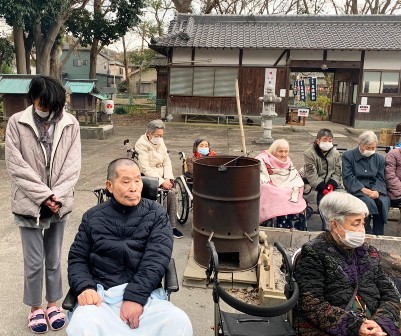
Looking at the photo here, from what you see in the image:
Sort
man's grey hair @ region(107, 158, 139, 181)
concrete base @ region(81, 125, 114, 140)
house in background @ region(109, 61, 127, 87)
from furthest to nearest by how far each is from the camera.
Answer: house in background @ region(109, 61, 127, 87) < concrete base @ region(81, 125, 114, 140) < man's grey hair @ region(107, 158, 139, 181)

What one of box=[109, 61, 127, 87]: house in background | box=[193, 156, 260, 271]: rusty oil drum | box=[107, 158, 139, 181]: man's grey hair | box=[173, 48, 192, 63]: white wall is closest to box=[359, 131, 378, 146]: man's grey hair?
box=[193, 156, 260, 271]: rusty oil drum

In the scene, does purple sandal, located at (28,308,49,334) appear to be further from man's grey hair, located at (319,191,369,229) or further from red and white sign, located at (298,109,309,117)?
red and white sign, located at (298,109,309,117)

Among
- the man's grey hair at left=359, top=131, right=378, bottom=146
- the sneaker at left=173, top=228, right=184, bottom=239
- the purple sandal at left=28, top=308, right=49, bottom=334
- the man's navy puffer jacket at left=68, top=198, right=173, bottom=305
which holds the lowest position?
the purple sandal at left=28, top=308, right=49, bottom=334

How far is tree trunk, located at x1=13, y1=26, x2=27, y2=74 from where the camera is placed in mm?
12070

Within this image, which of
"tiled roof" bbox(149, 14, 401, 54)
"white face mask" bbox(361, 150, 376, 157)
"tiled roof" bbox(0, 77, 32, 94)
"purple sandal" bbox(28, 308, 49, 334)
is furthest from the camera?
"tiled roof" bbox(149, 14, 401, 54)

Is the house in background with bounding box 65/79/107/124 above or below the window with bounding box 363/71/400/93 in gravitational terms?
below

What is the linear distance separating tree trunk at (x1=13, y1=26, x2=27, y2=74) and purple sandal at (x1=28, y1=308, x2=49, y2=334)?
11026 millimetres

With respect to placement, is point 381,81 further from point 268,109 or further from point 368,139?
point 368,139

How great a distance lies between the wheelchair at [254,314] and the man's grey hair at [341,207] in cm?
37

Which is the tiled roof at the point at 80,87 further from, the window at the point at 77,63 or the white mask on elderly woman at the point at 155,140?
the window at the point at 77,63

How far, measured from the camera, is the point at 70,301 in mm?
2252

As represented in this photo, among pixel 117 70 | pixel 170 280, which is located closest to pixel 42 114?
pixel 170 280

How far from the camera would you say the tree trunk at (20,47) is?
475 inches

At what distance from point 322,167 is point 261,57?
12.4 m
